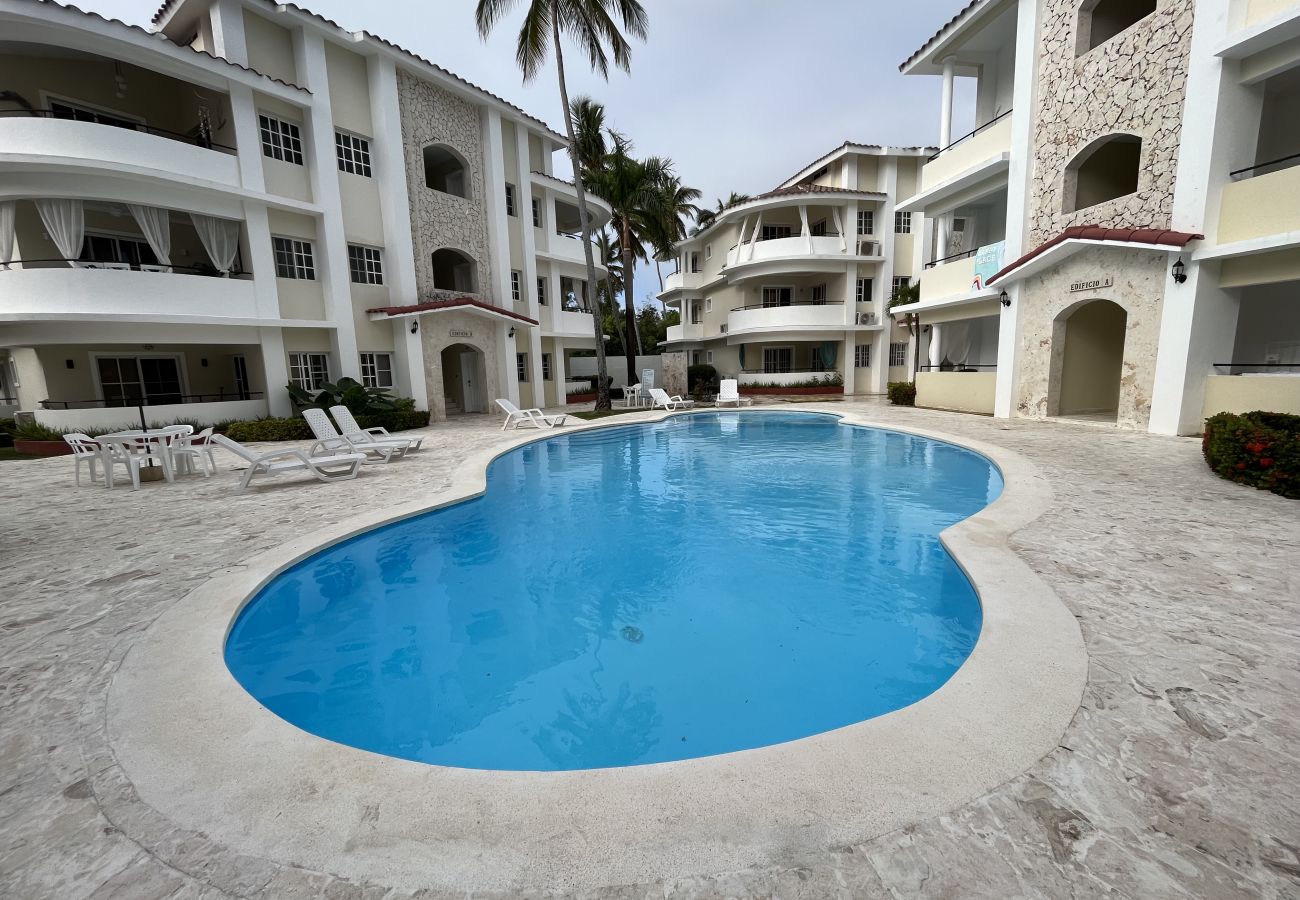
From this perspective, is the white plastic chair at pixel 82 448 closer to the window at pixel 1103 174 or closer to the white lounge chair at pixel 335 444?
the white lounge chair at pixel 335 444

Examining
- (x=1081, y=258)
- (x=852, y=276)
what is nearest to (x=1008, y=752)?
(x=1081, y=258)

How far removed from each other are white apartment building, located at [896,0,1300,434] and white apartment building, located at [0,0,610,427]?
16247 mm

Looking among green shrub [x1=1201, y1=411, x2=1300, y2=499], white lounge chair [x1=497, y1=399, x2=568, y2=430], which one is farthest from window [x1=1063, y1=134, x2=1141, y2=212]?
white lounge chair [x1=497, y1=399, x2=568, y2=430]

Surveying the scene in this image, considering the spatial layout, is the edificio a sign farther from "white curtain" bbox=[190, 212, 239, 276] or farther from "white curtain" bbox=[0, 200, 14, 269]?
"white curtain" bbox=[0, 200, 14, 269]

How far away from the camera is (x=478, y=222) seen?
71.4 ft

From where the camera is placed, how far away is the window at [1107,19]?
545 inches

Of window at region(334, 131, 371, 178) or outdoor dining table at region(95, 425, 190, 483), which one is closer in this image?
outdoor dining table at region(95, 425, 190, 483)

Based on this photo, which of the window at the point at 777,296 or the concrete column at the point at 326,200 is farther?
the window at the point at 777,296

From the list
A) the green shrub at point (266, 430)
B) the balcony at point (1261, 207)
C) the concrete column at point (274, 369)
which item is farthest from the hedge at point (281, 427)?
the balcony at point (1261, 207)

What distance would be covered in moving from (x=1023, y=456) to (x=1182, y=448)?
3190 mm

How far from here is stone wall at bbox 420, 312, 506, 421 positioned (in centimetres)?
1908

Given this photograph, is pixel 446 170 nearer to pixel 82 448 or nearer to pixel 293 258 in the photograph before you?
pixel 293 258

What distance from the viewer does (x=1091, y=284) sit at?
1366cm

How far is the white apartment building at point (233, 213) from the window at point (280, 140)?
6 cm
